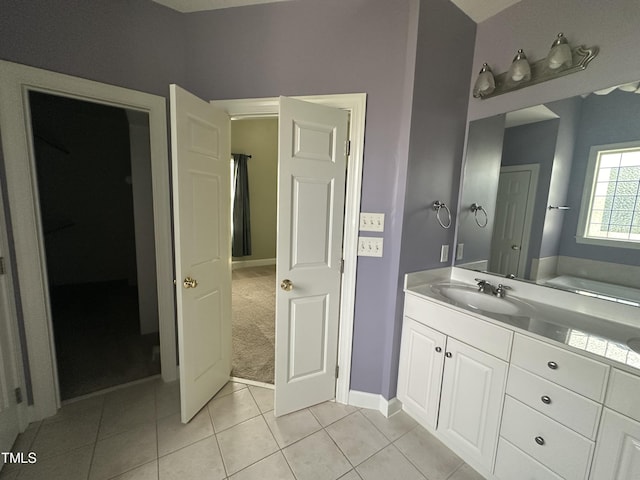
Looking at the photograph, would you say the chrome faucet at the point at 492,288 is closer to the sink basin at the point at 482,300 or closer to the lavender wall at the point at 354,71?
the sink basin at the point at 482,300

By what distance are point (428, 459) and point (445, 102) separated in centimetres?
216

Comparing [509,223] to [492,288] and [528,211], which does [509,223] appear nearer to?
[528,211]

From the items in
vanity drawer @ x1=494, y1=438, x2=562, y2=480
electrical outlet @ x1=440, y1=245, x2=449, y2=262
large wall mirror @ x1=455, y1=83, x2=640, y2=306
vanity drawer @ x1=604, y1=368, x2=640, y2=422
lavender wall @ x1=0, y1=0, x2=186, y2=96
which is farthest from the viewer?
electrical outlet @ x1=440, y1=245, x2=449, y2=262

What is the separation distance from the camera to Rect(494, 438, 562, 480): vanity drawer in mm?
1120

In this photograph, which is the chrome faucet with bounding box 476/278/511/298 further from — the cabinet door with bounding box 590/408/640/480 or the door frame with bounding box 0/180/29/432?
the door frame with bounding box 0/180/29/432

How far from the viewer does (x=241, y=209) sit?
5.23 meters

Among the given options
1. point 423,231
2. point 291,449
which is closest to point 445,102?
point 423,231

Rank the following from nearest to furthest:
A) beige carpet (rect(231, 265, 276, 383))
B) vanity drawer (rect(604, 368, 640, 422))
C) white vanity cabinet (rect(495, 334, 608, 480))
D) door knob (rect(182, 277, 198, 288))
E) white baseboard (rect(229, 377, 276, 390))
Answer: vanity drawer (rect(604, 368, 640, 422))
white vanity cabinet (rect(495, 334, 608, 480))
door knob (rect(182, 277, 198, 288))
white baseboard (rect(229, 377, 276, 390))
beige carpet (rect(231, 265, 276, 383))

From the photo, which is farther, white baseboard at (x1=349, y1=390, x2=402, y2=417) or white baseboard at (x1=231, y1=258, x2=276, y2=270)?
white baseboard at (x1=231, y1=258, x2=276, y2=270)

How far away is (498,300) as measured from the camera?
5.15 feet

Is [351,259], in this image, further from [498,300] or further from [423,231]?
[498,300]

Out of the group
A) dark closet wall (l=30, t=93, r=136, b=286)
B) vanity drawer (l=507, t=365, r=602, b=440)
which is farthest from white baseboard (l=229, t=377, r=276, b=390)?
dark closet wall (l=30, t=93, r=136, b=286)

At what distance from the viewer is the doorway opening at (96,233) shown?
229cm

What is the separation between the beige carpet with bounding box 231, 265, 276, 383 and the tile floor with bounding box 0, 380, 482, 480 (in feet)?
1.08
